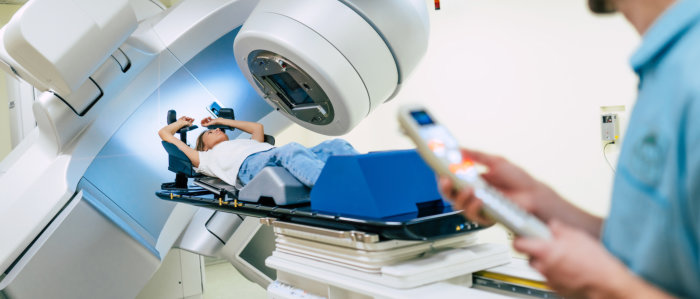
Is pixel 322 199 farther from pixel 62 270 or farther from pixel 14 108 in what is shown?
pixel 14 108

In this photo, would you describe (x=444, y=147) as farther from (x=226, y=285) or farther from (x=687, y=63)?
(x=226, y=285)

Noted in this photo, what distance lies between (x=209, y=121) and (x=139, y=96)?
1.08 feet

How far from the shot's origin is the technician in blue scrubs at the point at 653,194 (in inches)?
15.7

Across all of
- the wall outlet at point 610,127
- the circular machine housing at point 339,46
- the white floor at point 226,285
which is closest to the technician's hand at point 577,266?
the circular machine housing at point 339,46

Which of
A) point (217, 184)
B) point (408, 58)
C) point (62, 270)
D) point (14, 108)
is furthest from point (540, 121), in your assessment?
point (14, 108)

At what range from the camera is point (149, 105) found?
8.14 ft

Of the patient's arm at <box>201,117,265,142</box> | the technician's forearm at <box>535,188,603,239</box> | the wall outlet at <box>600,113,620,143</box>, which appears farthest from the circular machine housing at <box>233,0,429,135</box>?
the wall outlet at <box>600,113,620,143</box>

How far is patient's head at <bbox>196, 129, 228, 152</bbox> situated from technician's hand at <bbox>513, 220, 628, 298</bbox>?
7.64 ft

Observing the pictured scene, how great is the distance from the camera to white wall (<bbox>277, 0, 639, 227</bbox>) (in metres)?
2.98

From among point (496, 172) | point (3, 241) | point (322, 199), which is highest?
point (496, 172)

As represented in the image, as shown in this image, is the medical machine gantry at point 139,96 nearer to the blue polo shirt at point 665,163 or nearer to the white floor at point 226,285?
the white floor at point 226,285

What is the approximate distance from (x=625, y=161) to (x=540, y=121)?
115 inches

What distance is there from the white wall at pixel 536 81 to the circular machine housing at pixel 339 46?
1623 millimetres

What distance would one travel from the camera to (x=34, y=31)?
5.72ft
